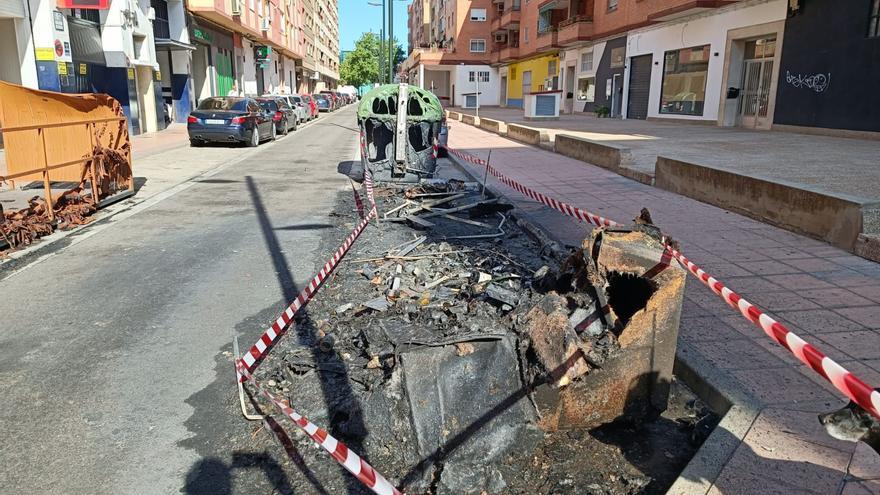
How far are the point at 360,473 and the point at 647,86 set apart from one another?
31651mm

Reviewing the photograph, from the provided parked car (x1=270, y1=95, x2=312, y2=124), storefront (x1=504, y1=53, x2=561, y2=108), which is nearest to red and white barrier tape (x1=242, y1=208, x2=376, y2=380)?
parked car (x1=270, y1=95, x2=312, y2=124)

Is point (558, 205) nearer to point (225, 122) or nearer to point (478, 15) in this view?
point (225, 122)

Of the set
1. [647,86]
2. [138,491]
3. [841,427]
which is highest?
[647,86]

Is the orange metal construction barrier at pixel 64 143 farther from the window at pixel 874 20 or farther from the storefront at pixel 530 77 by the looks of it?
the storefront at pixel 530 77

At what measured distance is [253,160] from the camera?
16812 mm

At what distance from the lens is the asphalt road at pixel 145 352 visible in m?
3.09

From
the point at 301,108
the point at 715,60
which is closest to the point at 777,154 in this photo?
the point at 715,60

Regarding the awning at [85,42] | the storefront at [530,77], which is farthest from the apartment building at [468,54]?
the awning at [85,42]

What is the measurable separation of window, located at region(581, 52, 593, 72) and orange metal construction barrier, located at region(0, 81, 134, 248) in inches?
1319

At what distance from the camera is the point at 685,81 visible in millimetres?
27031

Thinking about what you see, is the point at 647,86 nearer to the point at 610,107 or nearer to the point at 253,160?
the point at 610,107

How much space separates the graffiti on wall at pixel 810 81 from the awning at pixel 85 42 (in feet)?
77.9

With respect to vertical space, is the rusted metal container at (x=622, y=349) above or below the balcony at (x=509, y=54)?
below

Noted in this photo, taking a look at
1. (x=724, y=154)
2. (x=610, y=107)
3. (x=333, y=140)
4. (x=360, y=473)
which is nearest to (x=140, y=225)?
(x=360, y=473)
